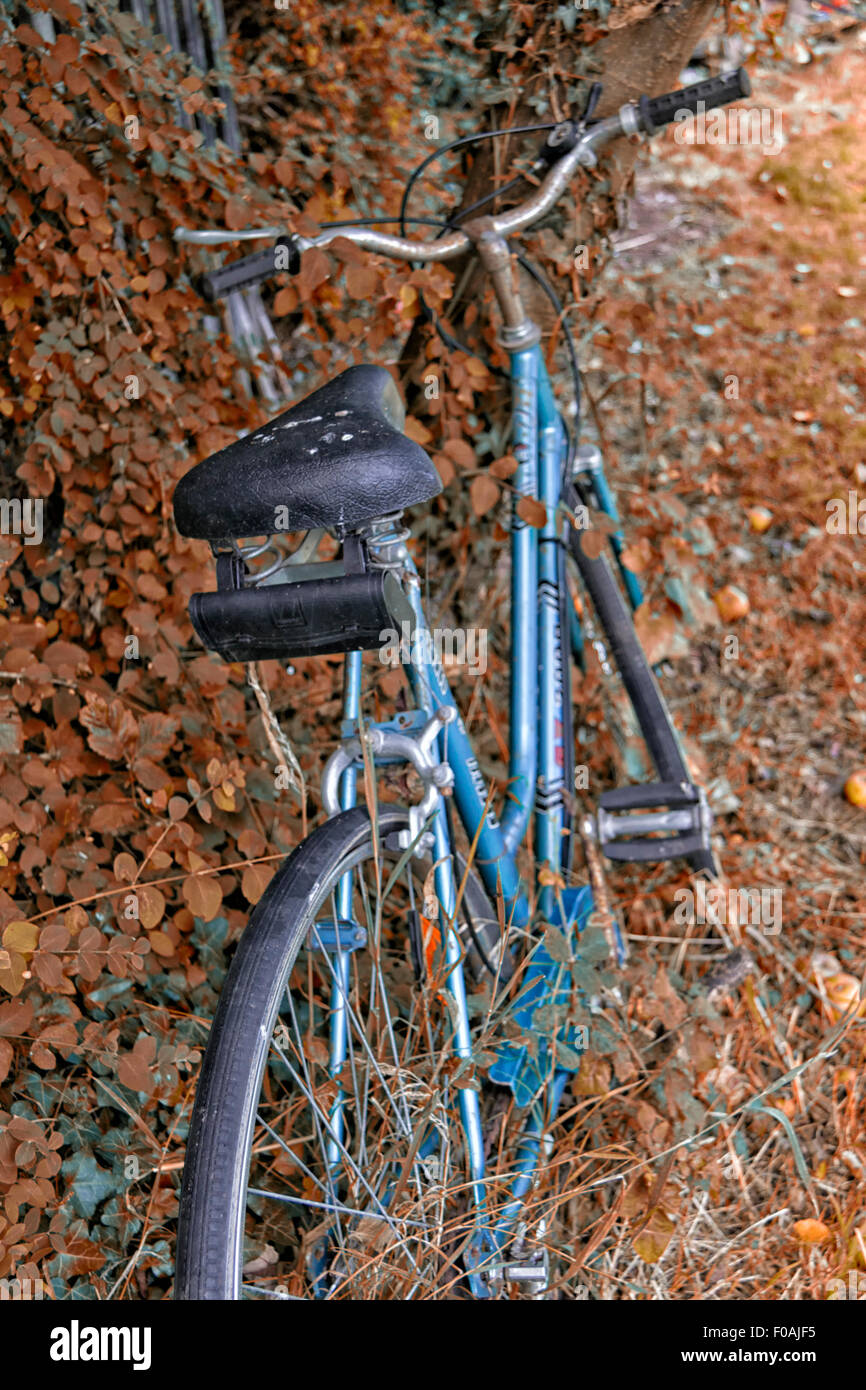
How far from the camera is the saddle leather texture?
1245mm

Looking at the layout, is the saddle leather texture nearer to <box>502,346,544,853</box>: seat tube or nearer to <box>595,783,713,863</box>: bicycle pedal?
<box>502,346,544,853</box>: seat tube

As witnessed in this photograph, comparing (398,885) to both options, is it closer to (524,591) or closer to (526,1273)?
(524,591)

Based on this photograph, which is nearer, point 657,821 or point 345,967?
point 345,967

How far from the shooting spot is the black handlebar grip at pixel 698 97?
176 centimetres

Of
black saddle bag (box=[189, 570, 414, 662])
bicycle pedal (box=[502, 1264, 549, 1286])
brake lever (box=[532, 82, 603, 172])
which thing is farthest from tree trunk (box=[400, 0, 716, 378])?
bicycle pedal (box=[502, 1264, 549, 1286])

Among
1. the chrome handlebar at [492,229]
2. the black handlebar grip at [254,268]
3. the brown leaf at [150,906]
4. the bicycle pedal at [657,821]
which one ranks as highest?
the chrome handlebar at [492,229]

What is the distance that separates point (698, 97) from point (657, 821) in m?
1.39

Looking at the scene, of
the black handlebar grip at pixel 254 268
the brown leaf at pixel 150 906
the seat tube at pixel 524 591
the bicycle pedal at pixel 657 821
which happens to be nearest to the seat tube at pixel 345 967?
the brown leaf at pixel 150 906

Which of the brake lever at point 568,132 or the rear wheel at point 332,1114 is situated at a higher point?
the brake lever at point 568,132

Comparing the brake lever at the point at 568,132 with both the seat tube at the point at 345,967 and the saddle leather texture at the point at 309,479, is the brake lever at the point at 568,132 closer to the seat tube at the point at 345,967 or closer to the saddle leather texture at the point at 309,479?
the saddle leather texture at the point at 309,479

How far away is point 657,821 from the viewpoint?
2312 mm

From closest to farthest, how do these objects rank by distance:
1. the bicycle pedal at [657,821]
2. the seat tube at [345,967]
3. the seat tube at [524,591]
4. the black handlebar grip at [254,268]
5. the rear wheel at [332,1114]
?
the rear wheel at [332,1114], the seat tube at [345,967], the black handlebar grip at [254,268], the seat tube at [524,591], the bicycle pedal at [657,821]

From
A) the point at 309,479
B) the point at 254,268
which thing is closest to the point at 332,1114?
the point at 309,479
